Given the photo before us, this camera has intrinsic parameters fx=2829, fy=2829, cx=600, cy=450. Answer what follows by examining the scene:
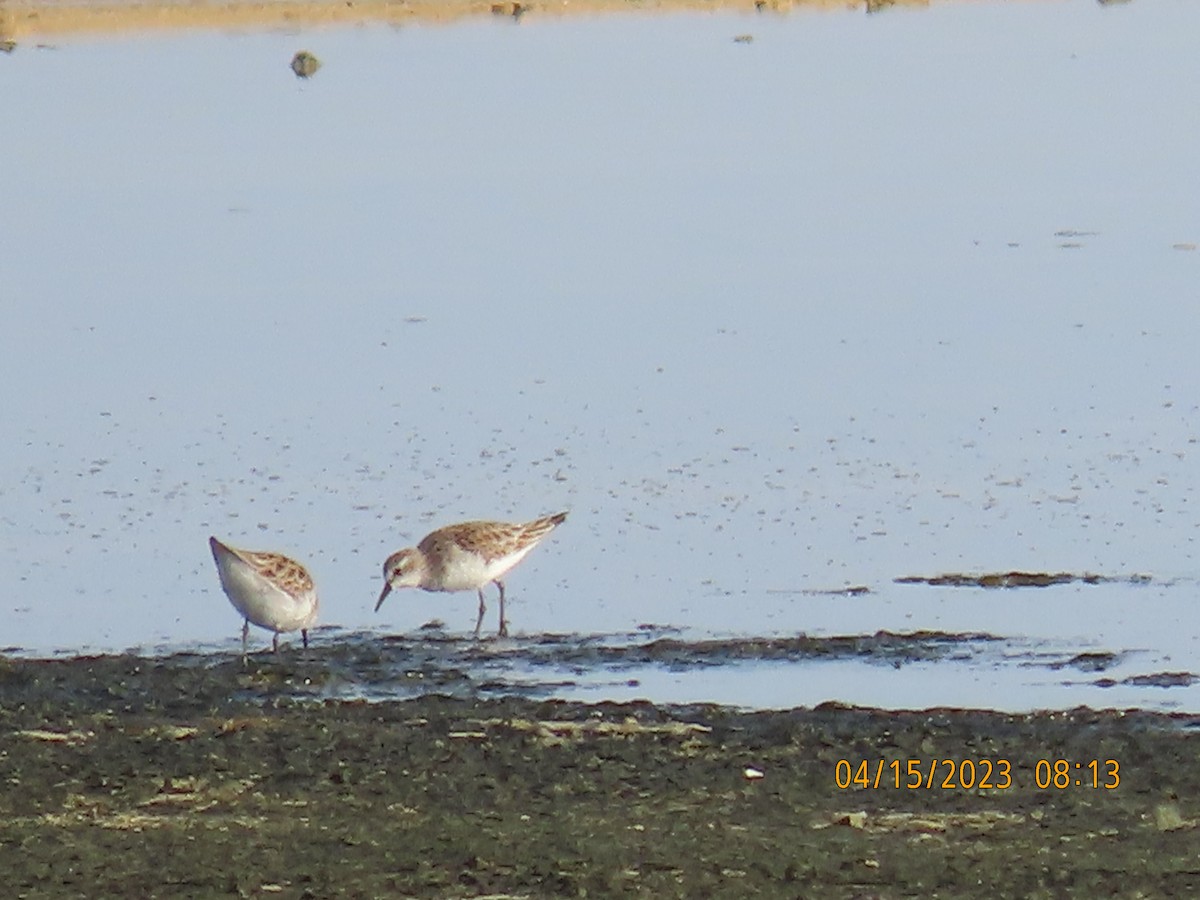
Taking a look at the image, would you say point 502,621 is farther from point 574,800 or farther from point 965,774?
point 965,774

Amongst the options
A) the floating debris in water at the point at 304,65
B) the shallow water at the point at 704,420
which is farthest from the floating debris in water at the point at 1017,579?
the floating debris in water at the point at 304,65

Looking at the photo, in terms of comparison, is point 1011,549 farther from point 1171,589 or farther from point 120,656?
point 120,656

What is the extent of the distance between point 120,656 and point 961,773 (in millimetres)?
4094

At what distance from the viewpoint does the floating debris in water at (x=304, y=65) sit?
118 feet

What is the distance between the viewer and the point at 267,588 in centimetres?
1122

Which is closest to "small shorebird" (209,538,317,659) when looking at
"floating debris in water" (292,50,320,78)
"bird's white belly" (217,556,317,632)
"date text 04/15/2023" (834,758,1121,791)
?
"bird's white belly" (217,556,317,632)

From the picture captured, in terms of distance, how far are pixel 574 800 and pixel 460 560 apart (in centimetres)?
388

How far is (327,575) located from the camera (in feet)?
43.1

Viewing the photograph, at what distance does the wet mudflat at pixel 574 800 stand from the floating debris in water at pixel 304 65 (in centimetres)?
2618

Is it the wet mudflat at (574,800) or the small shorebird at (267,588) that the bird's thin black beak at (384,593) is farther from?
the wet mudflat at (574,800)

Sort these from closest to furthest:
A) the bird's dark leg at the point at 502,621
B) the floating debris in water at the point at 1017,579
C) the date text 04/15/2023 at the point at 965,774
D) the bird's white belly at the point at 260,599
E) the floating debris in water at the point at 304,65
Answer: the date text 04/15/2023 at the point at 965,774, the bird's white belly at the point at 260,599, the bird's dark leg at the point at 502,621, the floating debris in water at the point at 1017,579, the floating debris in water at the point at 304,65

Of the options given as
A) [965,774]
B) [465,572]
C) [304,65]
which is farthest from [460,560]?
[304,65]

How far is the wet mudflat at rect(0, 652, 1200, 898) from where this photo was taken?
298 inches

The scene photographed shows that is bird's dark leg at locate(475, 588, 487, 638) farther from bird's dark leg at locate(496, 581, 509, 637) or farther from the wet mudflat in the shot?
the wet mudflat
